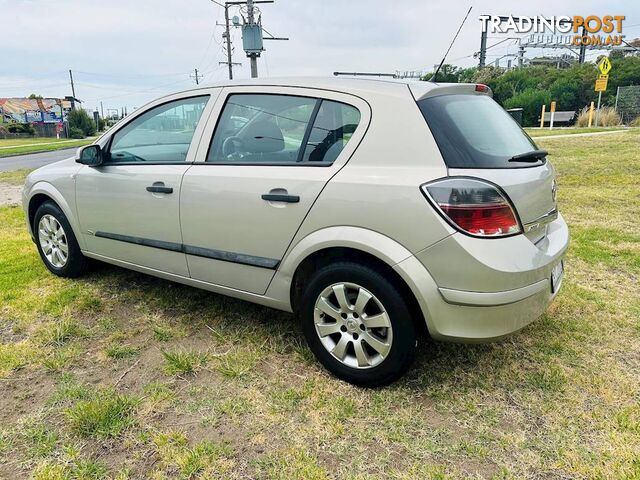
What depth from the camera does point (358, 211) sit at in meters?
2.42

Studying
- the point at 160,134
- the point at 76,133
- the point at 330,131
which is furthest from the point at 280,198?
the point at 76,133

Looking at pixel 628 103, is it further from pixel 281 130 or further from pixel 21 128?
pixel 21 128

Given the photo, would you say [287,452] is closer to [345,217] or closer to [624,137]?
[345,217]

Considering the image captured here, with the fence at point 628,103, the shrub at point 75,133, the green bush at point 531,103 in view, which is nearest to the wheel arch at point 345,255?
the fence at point 628,103

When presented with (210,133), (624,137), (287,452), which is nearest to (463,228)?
(287,452)

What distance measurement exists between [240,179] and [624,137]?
14.8 m

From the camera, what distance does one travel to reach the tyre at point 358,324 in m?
2.41

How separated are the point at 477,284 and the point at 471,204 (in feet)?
1.23

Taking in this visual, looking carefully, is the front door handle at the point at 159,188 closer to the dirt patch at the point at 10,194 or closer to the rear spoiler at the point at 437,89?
the rear spoiler at the point at 437,89

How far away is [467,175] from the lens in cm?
225

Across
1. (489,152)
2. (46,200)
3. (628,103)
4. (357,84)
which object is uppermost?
(628,103)

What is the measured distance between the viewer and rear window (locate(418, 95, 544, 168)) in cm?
233

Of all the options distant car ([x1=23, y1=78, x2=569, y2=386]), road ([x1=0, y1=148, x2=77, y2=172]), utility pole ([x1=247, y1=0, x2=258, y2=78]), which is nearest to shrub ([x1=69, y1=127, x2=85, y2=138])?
road ([x1=0, y1=148, x2=77, y2=172])

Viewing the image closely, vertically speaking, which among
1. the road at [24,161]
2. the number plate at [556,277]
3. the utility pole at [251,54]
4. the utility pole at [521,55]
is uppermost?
the utility pole at [521,55]
